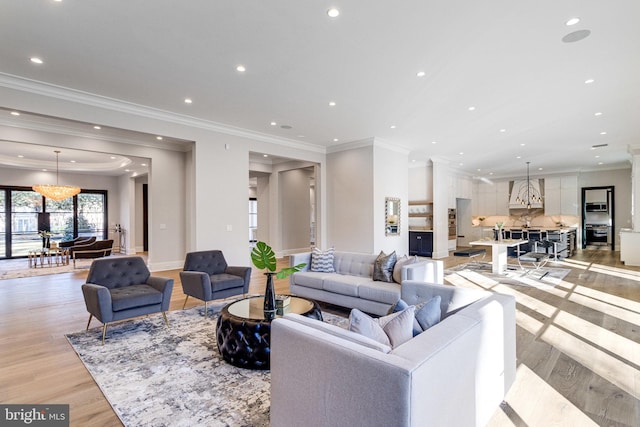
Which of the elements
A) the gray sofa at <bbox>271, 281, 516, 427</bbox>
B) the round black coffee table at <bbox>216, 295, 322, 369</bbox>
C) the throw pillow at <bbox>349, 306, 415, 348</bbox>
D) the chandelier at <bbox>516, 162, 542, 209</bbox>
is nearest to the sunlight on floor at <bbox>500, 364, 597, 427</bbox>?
the gray sofa at <bbox>271, 281, 516, 427</bbox>

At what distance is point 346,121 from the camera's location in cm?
632

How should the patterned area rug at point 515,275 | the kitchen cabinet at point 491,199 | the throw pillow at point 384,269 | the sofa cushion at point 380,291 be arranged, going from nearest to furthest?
the sofa cushion at point 380,291
the throw pillow at point 384,269
the patterned area rug at point 515,275
the kitchen cabinet at point 491,199

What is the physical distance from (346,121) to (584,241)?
38.8 feet

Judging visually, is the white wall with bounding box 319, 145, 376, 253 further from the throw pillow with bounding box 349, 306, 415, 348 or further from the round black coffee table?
the throw pillow with bounding box 349, 306, 415, 348

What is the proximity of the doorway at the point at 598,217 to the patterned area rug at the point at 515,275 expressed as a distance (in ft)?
21.6

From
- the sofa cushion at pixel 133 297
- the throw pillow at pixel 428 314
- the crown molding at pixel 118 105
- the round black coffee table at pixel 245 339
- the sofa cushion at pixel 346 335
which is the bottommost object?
the round black coffee table at pixel 245 339

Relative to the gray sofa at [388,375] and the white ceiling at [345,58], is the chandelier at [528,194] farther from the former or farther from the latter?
the gray sofa at [388,375]

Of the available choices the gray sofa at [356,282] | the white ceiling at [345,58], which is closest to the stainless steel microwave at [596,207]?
the white ceiling at [345,58]

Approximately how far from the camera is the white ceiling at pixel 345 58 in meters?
2.92

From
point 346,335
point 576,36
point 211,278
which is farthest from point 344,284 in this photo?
point 576,36

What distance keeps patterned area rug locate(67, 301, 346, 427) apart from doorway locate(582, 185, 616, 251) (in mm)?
14542

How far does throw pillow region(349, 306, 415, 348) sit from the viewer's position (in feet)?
5.62

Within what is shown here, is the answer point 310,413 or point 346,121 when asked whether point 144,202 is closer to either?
point 346,121

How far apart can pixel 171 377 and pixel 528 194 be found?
1409 cm
